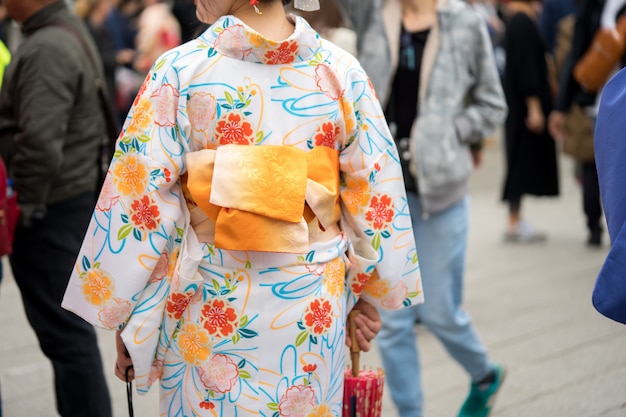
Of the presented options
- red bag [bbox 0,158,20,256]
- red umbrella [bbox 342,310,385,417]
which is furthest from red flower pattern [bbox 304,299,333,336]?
red bag [bbox 0,158,20,256]

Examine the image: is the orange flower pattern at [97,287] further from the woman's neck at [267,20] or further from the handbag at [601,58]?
the handbag at [601,58]

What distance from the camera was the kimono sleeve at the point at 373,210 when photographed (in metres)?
2.58

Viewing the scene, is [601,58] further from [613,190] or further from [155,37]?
[155,37]

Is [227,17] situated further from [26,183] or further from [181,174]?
[26,183]

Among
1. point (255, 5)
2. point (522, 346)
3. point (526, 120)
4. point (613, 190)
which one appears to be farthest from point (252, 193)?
point (526, 120)

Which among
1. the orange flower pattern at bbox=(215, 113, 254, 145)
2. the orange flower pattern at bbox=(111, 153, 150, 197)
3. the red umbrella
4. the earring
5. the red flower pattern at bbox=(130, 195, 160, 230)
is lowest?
the red umbrella

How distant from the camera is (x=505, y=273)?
699cm

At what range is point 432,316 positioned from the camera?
155 inches

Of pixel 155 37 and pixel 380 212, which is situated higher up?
pixel 380 212

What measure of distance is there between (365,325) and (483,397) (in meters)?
1.47

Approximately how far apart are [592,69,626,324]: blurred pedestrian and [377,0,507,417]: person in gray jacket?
154 cm

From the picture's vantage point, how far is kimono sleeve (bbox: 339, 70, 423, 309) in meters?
2.58

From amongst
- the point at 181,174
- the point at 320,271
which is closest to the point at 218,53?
the point at 181,174

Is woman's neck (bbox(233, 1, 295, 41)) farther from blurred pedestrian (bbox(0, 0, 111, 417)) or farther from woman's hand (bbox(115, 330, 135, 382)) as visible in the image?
blurred pedestrian (bbox(0, 0, 111, 417))
